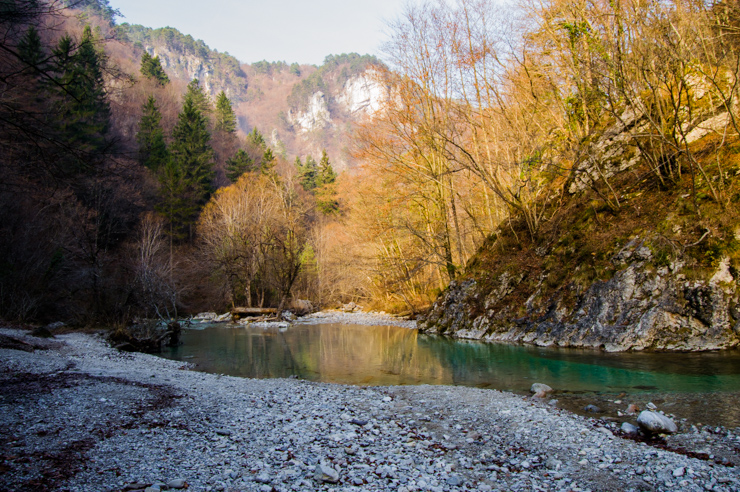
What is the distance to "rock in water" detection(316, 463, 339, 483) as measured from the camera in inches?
140

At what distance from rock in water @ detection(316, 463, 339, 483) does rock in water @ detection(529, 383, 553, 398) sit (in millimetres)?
4385

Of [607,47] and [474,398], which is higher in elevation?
[607,47]

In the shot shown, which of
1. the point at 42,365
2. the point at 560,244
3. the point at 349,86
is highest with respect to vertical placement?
the point at 349,86

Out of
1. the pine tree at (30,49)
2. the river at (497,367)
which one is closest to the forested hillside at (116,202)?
the pine tree at (30,49)

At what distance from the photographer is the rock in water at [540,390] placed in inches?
269

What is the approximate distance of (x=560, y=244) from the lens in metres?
13.5

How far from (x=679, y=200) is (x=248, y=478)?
11851 millimetres

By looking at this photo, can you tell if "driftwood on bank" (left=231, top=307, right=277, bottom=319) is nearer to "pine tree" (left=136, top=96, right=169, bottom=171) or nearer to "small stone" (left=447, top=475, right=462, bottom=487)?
"pine tree" (left=136, top=96, right=169, bottom=171)

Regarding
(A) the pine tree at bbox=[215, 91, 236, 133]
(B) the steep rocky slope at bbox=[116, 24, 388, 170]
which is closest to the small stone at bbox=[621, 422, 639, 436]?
(A) the pine tree at bbox=[215, 91, 236, 133]

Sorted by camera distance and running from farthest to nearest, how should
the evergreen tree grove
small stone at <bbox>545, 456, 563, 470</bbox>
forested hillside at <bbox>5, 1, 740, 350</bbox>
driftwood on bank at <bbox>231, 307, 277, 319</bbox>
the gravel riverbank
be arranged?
the evergreen tree grove, driftwood on bank at <bbox>231, 307, 277, 319</bbox>, forested hillside at <bbox>5, 1, 740, 350</bbox>, small stone at <bbox>545, 456, 563, 470</bbox>, the gravel riverbank

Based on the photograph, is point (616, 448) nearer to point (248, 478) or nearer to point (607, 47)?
point (248, 478)

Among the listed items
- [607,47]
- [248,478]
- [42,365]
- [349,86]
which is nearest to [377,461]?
[248,478]

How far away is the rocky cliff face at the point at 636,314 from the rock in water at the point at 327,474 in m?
8.84

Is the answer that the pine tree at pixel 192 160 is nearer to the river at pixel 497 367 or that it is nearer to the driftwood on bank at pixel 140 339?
the driftwood on bank at pixel 140 339
